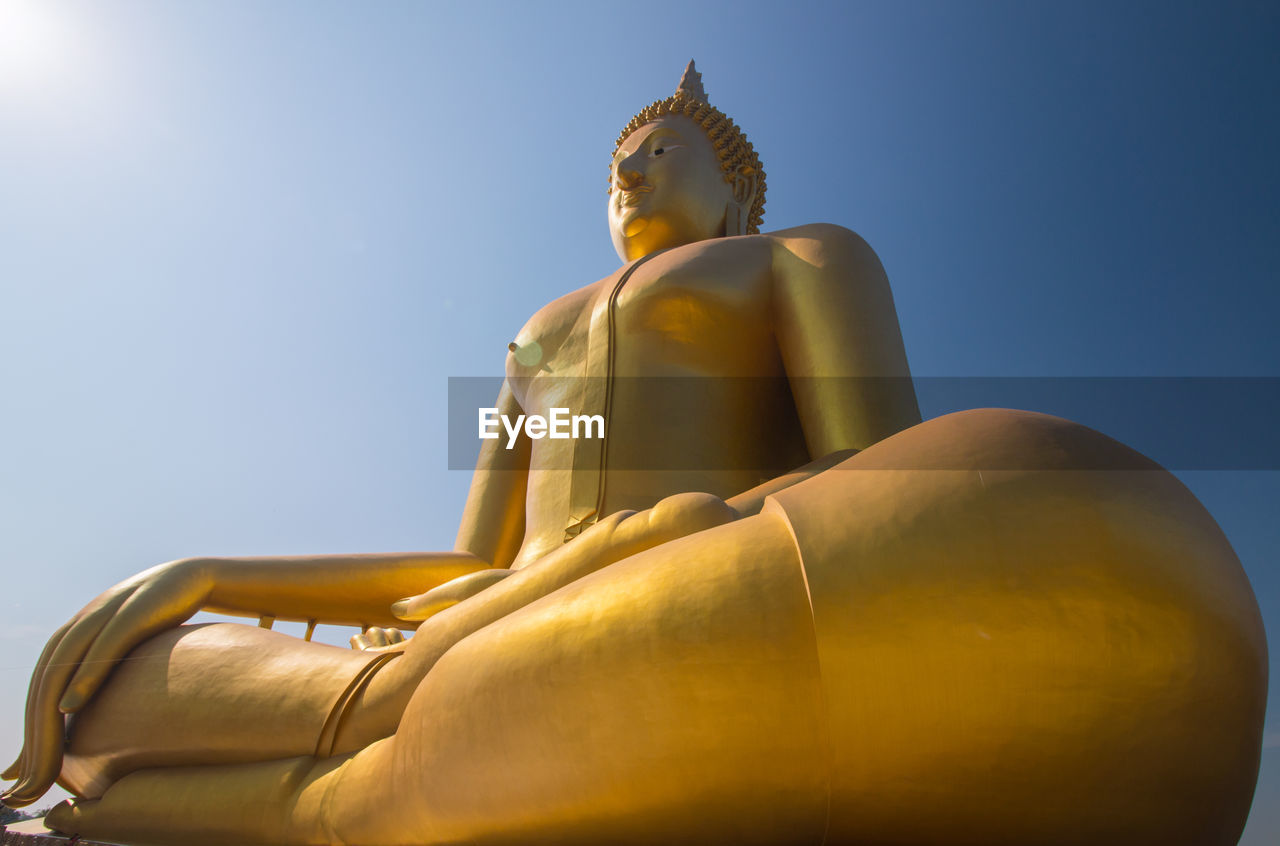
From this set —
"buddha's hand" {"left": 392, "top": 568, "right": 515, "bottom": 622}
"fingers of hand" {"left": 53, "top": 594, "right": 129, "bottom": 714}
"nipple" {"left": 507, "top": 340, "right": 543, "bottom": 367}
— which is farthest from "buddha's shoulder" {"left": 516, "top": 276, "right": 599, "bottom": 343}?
"fingers of hand" {"left": 53, "top": 594, "right": 129, "bottom": 714}

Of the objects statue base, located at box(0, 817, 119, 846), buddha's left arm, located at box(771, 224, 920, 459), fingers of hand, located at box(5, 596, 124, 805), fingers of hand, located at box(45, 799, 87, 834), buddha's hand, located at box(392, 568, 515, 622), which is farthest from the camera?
buddha's left arm, located at box(771, 224, 920, 459)

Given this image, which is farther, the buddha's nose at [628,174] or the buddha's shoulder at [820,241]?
the buddha's nose at [628,174]

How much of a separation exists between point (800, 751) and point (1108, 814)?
0.48 m

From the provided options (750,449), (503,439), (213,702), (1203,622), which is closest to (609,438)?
(750,449)

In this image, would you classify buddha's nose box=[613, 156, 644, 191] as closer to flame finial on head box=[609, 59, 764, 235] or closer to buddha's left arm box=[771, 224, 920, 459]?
flame finial on head box=[609, 59, 764, 235]

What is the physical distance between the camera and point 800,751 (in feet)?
4.63

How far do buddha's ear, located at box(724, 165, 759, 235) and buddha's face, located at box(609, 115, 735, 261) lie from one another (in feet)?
0.23

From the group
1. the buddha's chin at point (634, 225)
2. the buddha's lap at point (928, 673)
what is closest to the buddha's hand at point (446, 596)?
the buddha's lap at point (928, 673)

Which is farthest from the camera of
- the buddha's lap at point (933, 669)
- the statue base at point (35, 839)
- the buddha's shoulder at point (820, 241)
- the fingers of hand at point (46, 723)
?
the buddha's shoulder at point (820, 241)

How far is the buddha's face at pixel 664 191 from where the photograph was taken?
389 centimetres

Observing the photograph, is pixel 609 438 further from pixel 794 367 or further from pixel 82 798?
pixel 82 798

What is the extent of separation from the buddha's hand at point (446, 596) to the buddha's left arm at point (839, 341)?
1114 mm

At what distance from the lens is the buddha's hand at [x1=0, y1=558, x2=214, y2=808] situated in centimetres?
233

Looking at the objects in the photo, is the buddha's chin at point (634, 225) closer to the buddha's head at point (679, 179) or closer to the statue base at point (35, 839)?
the buddha's head at point (679, 179)
